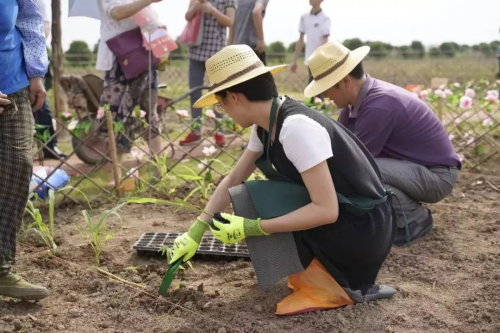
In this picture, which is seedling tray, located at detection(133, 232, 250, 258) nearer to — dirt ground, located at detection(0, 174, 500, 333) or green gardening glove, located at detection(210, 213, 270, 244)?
dirt ground, located at detection(0, 174, 500, 333)

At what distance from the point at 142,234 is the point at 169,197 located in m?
0.75

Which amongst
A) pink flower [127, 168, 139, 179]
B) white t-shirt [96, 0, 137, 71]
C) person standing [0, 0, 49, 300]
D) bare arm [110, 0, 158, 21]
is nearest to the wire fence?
pink flower [127, 168, 139, 179]

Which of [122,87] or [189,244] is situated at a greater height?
[122,87]

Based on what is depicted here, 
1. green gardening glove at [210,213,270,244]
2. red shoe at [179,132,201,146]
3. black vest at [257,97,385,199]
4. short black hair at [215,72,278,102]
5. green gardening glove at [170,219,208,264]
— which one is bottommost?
red shoe at [179,132,201,146]

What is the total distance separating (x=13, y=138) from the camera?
219 cm

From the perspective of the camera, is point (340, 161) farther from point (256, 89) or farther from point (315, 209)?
point (256, 89)

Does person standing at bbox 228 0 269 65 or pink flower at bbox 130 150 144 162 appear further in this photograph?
person standing at bbox 228 0 269 65

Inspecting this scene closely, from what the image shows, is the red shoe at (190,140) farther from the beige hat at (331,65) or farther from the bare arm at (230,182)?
the bare arm at (230,182)

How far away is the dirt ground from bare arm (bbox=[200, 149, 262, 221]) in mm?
336

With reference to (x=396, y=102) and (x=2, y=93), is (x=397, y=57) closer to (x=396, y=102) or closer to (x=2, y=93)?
(x=396, y=102)

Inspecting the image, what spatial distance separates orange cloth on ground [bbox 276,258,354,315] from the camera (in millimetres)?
2217

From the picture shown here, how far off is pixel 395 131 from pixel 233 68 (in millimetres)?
1254

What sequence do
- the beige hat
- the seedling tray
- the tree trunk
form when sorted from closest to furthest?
1. the seedling tray
2. the beige hat
3. the tree trunk

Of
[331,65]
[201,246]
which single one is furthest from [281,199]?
[331,65]
